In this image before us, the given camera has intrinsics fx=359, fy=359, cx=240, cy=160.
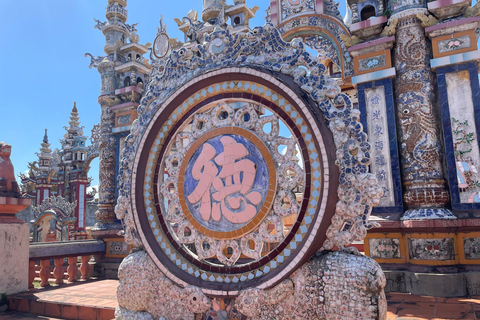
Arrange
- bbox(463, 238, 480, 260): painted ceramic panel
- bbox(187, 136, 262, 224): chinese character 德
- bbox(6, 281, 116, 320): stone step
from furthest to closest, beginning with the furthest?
1. bbox(463, 238, 480, 260): painted ceramic panel
2. bbox(6, 281, 116, 320): stone step
3. bbox(187, 136, 262, 224): chinese character 德

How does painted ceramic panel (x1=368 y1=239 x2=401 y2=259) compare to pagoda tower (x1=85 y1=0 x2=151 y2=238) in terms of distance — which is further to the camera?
pagoda tower (x1=85 y1=0 x2=151 y2=238)

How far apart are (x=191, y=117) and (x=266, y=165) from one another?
109 centimetres

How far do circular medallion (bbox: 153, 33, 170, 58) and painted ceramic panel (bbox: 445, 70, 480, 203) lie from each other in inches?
262

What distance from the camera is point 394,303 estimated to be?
4676 mm

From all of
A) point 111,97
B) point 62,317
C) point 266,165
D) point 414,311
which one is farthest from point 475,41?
point 111,97

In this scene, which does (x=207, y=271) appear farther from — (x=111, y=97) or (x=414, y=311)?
(x=111, y=97)

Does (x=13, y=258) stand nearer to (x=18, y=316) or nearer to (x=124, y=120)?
(x=18, y=316)

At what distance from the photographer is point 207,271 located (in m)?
3.37

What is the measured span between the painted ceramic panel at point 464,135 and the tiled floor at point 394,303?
162 cm

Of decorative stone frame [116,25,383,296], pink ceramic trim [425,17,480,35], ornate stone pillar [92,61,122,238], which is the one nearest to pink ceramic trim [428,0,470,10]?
pink ceramic trim [425,17,480,35]

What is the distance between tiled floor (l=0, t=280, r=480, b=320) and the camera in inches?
159

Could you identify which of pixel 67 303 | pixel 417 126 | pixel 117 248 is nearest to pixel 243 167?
pixel 67 303

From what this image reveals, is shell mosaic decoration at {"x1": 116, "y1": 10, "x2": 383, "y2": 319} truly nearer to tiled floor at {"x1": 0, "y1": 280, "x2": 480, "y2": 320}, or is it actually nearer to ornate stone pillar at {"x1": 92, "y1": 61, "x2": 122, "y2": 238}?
tiled floor at {"x1": 0, "y1": 280, "x2": 480, "y2": 320}

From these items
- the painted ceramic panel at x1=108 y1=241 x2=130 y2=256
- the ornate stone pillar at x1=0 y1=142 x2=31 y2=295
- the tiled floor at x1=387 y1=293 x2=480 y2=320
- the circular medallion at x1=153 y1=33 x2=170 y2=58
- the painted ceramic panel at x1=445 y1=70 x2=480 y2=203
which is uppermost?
the circular medallion at x1=153 y1=33 x2=170 y2=58
